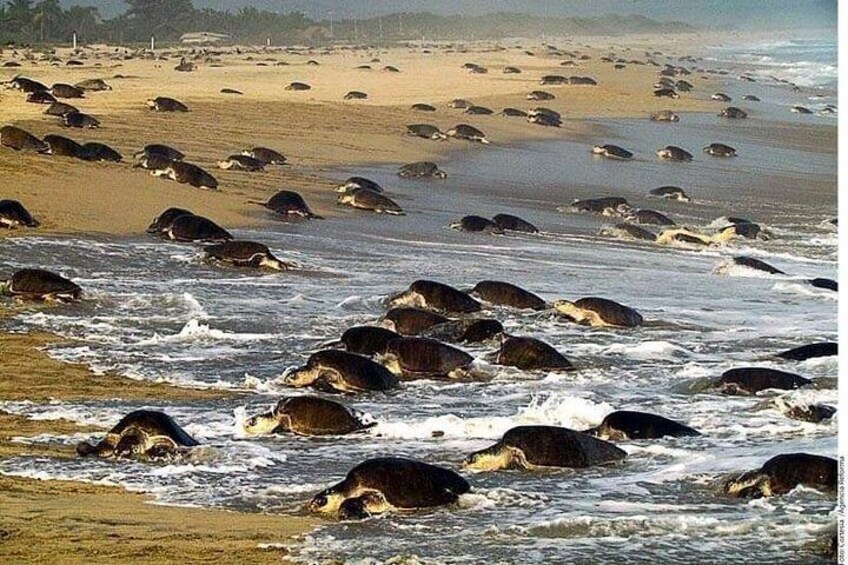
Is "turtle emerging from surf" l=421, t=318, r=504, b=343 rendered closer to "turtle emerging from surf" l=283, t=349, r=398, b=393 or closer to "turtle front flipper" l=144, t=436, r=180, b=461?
"turtle emerging from surf" l=283, t=349, r=398, b=393

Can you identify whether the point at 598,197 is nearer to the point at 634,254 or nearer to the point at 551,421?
the point at 634,254

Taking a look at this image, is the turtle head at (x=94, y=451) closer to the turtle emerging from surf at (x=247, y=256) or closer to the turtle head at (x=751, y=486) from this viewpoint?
the turtle head at (x=751, y=486)

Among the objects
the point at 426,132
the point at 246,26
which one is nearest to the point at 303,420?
the point at 426,132

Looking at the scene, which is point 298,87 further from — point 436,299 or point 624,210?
point 436,299

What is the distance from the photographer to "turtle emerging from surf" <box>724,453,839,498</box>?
658cm

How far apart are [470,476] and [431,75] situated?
40466 mm

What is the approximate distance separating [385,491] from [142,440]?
62.0 inches

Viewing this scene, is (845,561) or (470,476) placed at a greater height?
(845,561)

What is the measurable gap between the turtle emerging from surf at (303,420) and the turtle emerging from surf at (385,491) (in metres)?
1.44

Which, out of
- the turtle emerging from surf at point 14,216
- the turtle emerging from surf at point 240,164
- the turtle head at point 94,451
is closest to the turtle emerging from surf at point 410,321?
the turtle head at point 94,451

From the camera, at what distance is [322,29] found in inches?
3964

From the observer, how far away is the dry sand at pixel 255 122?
1716 centimetres

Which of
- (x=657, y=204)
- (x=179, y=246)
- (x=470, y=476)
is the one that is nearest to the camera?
(x=470, y=476)

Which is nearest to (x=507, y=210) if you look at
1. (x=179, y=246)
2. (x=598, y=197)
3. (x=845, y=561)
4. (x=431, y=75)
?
(x=598, y=197)
